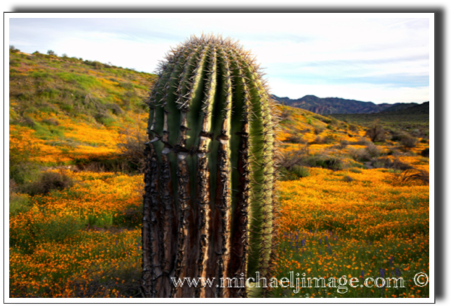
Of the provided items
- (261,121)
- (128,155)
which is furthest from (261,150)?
(128,155)

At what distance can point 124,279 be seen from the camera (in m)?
4.08

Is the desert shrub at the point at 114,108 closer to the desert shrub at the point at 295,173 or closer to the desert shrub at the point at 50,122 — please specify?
Answer: the desert shrub at the point at 50,122

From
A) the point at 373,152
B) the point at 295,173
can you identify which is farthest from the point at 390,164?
the point at 295,173

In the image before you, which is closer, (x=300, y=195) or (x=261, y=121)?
(x=261, y=121)

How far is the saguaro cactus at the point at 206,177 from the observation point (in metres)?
2.98

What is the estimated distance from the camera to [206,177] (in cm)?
295

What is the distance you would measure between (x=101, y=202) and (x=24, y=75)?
25304 mm

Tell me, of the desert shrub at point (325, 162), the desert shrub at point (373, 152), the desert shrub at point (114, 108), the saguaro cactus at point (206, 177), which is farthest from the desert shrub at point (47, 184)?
the desert shrub at point (114, 108)

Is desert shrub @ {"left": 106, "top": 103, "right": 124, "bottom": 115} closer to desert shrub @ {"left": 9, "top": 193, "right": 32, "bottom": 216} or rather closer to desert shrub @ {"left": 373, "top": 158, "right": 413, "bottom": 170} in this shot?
desert shrub @ {"left": 9, "top": 193, "right": 32, "bottom": 216}

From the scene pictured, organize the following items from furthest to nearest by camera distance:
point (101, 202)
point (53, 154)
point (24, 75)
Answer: point (24, 75) → point (53, 154) → point (101, 202)

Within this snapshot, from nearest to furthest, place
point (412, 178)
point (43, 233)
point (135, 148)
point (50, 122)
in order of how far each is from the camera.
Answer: point (43, 233), point (412, 178), point (135, 148), point (50, 122)

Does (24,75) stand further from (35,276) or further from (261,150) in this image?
(261,150)

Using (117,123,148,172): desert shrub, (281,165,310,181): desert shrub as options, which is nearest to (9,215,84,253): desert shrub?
(117,123,148,172): desert shrub

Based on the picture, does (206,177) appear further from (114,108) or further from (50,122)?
(114,108)
